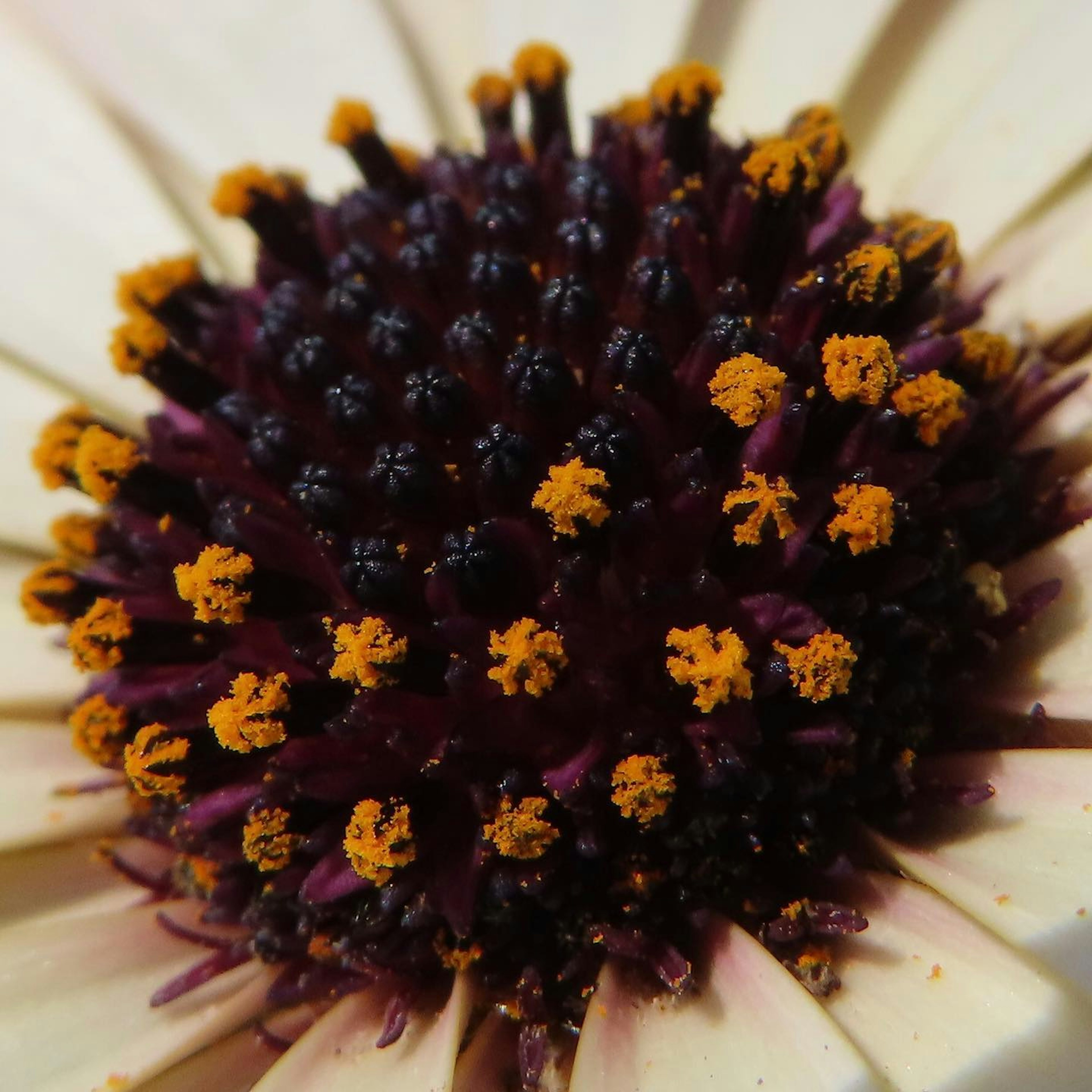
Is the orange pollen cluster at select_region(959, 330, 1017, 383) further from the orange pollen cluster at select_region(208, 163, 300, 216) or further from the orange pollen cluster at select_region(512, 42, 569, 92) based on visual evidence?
the orange pollen cluster at select_region(208, 163, 300, 216)

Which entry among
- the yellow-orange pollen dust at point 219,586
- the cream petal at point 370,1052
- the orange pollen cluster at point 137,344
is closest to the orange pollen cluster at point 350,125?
the orange pollen cluster at point 137,344

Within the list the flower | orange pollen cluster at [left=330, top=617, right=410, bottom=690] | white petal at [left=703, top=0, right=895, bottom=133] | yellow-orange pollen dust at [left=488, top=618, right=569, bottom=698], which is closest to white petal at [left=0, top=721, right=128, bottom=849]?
the flower

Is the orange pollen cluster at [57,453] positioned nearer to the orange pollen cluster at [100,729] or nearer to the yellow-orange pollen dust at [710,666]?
the orange pollen cluster at [100,729]

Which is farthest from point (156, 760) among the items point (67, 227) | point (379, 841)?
point (67, 227)

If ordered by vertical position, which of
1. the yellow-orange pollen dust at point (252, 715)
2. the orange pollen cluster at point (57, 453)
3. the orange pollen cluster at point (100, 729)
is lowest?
the yellow-orange pollen dust at point (252, 715)

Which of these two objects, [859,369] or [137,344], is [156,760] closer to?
[137,344]

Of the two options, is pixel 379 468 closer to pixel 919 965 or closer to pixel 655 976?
pixel 655 976
